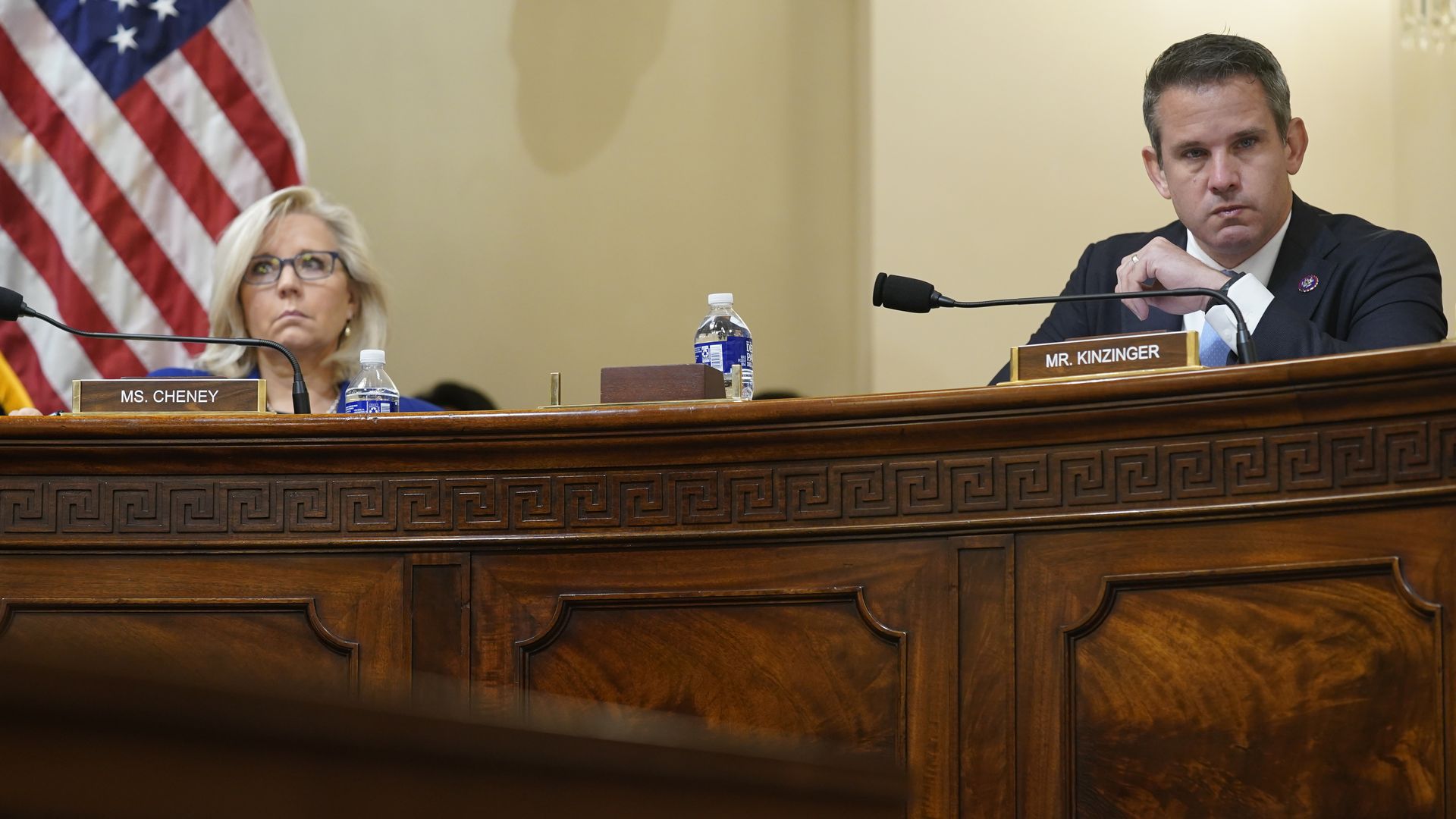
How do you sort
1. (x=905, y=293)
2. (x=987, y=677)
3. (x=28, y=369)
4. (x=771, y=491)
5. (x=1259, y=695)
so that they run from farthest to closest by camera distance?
(x=28, y=369), (x=905, y=293), (x=771, y=491), (x=987, y=677), (x=1259, y=695)

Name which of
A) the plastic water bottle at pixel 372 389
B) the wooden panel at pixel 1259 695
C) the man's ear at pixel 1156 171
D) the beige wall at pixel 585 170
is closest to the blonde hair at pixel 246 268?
the plastic water bottle at pixel 372 389

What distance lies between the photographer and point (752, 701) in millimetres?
1821

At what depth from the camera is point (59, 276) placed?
3.68 metres

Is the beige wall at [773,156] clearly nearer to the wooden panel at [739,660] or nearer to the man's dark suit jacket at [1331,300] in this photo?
the man's dark suit jacket at [1331,300]

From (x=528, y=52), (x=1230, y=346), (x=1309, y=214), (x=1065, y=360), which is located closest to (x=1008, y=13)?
(x=528, y=52)

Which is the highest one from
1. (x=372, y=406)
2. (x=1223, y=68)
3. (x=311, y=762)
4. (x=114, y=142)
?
(x=114, y=142)

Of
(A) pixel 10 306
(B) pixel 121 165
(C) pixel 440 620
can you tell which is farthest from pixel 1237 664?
(B) pixel 121 165

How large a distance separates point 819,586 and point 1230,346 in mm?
800

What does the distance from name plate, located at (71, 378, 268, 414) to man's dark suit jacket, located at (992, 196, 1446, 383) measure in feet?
3.48

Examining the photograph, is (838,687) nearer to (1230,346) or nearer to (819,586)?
(819,586)

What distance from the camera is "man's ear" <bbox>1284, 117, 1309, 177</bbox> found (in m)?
2.50

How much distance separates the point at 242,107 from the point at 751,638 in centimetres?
255

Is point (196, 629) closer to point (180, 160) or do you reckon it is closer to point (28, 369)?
point (28, 369)

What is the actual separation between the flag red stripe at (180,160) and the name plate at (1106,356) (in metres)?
2.47
